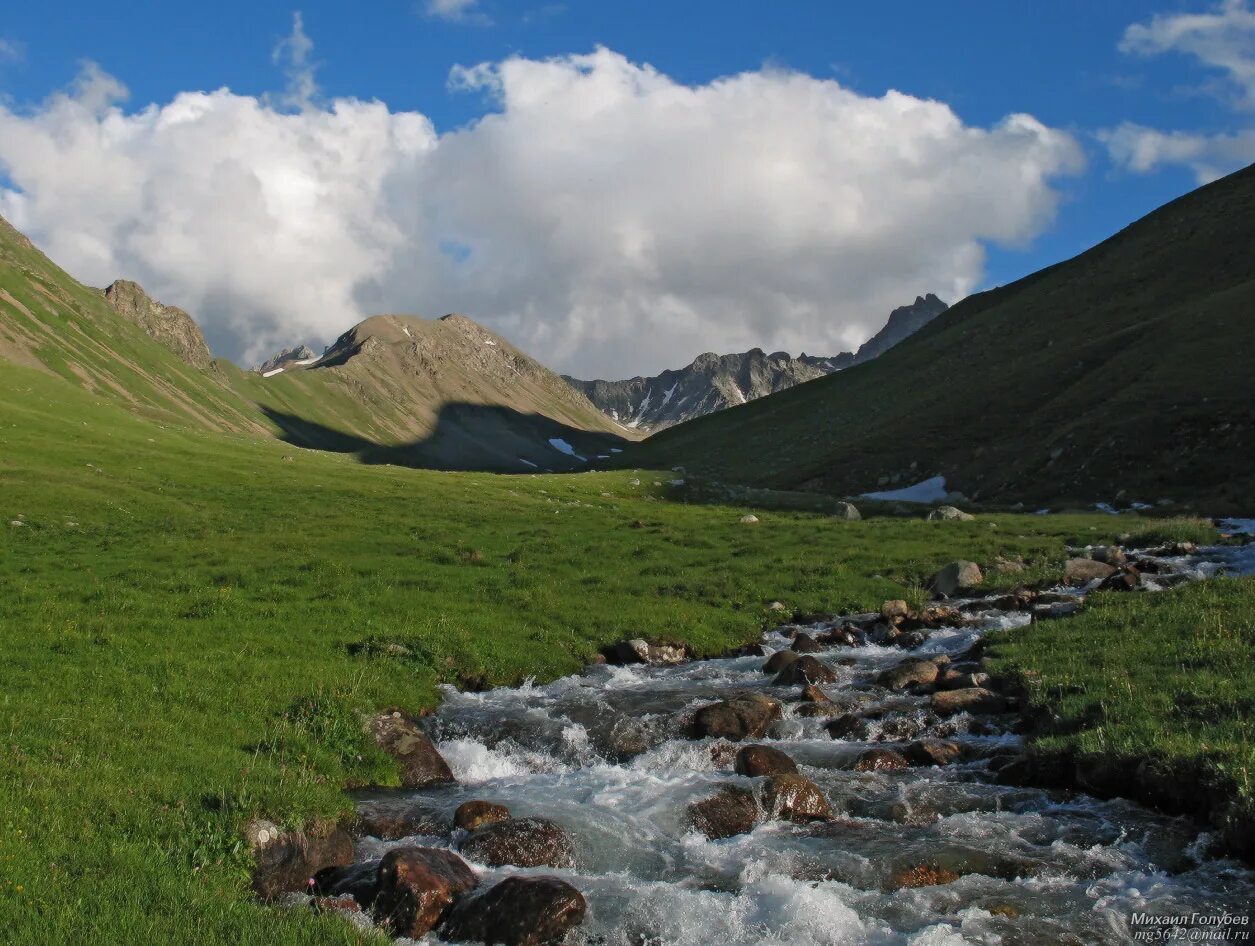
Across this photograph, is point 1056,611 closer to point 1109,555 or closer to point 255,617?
point 1109,555

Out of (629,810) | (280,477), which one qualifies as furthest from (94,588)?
(280,477)

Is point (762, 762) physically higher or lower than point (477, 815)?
higher

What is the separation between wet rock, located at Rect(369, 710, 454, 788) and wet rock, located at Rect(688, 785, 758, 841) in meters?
5.10

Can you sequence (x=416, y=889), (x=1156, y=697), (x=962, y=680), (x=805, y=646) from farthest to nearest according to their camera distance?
(x=805, y=646) < (x=962, y=680) < (x=1156, y=697) < (x=416, y=889)

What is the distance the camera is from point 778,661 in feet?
75.0

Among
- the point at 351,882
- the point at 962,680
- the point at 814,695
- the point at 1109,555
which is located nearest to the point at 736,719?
the point at 814,695

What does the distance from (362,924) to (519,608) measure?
A: 17.1 meters

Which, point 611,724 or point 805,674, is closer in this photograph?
point 611,724

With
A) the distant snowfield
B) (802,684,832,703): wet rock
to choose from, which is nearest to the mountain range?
the distant snowfield

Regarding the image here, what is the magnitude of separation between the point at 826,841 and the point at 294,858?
311 inches

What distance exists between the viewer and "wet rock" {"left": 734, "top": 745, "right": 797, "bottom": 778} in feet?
50.7

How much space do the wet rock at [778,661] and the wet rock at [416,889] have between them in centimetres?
1265

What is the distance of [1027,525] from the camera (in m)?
44.6

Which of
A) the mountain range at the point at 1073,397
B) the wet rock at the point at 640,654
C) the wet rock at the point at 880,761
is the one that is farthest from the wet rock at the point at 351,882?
the mountain range at the point at 1073,397
